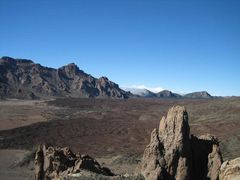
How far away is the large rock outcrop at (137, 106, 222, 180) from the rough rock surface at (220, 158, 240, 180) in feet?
6.07

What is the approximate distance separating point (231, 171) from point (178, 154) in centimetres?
440

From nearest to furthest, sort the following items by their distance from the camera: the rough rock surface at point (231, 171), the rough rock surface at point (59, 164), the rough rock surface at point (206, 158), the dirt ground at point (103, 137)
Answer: the rough rock surface at point (231, 171), the rough rock surface at point (59, 164), the rough rock surface at point (206, 158), the dirt ground at point (103, 137)

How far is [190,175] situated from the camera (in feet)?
68.4

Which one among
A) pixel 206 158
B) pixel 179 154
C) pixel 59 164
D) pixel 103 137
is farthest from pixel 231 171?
pixel 103 137

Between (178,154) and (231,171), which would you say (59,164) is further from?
(231,171)

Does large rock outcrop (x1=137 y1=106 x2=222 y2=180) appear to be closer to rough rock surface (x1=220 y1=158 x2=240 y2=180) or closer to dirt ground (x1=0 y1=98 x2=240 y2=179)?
rough rock surface (x1=220 y1=158 x2=240 y2=180)

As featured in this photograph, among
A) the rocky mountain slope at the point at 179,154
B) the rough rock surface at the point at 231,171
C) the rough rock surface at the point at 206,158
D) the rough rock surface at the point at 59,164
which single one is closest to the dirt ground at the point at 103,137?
the rough rock surface at the point at 59,164

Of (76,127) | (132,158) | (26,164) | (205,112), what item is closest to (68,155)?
(26,164)

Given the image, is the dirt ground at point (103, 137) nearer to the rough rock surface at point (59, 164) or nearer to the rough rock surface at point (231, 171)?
the rough rock surface at point (59, 164)

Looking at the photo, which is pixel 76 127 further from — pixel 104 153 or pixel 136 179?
pixel 136 179

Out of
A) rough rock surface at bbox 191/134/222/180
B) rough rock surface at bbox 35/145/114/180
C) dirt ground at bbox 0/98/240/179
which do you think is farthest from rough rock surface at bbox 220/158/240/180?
dirt ground at bbox 0/98/240/179

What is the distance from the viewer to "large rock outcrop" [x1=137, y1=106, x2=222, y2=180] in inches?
810

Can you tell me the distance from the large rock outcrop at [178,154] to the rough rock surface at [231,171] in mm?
1851

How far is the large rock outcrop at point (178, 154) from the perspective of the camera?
20562mm
